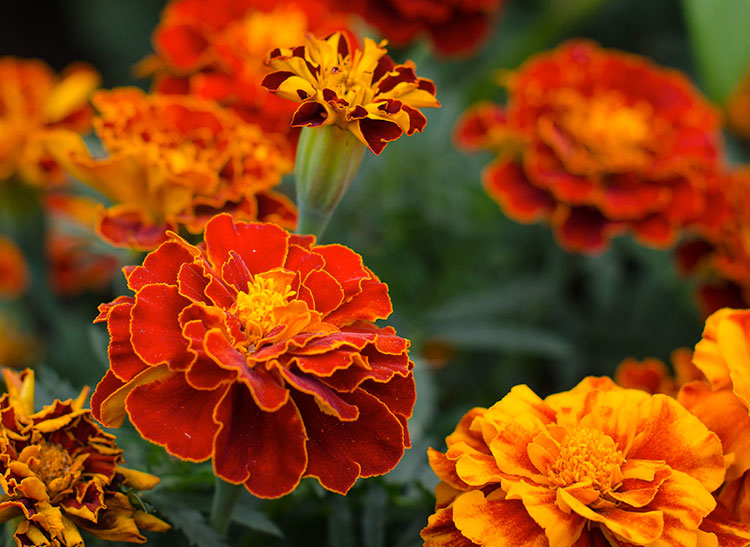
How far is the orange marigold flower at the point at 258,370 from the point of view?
481mm

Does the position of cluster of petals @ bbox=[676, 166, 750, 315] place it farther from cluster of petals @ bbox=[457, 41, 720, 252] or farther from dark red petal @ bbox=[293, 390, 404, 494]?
dark red petal @ bbox=[293, 390, 404, 494]

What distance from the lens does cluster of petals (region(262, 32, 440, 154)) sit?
1.80 feet

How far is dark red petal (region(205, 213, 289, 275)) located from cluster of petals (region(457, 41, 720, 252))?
0.40 m

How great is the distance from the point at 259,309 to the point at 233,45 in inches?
19.4

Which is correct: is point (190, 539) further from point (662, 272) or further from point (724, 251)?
point (662, 272)

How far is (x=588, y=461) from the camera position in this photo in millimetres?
529

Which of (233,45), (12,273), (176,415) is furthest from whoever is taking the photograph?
(12,273)

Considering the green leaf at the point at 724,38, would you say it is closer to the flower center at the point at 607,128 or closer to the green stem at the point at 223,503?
the flower center at the point at 607,128

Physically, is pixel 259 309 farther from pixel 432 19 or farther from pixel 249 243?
pixel 432 19

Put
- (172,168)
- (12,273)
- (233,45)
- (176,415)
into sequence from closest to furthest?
(176,415) < (172,168) < (233,45) < (12,273)

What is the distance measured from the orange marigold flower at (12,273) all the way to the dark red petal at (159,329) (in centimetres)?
67

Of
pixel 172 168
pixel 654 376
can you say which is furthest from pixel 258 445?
pixel 654 376

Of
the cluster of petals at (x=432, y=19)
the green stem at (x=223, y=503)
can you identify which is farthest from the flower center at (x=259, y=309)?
the cluster of petals at (x=432, y=19)

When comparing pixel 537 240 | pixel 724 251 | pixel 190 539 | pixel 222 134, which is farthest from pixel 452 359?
pixel 190 539
